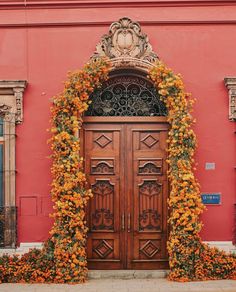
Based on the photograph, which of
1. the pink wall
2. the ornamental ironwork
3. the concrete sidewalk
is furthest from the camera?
the ornamental ironwork

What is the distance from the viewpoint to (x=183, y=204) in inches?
371

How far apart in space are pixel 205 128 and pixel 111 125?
165 cm

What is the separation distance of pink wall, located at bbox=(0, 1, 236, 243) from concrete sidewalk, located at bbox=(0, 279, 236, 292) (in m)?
0.95

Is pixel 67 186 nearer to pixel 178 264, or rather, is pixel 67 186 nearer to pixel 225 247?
pixel 178 264

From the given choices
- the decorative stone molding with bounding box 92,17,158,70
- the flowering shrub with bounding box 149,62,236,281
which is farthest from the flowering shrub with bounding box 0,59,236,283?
the decorative stone molding with bounding box 92,17,158,70

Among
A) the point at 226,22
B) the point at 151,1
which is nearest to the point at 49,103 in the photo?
the point at 151,1

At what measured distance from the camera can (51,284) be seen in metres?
9.31

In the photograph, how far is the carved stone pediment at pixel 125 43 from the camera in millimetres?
9828

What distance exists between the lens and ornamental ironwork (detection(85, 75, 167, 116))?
10047 mm

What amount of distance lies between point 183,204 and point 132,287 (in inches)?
62.6

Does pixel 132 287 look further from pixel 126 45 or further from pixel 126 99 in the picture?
pixel 126 45

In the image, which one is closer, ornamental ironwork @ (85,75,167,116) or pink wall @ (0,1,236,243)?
pink wall @ (0,1,236,243)

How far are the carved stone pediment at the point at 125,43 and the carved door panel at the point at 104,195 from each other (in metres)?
1.28

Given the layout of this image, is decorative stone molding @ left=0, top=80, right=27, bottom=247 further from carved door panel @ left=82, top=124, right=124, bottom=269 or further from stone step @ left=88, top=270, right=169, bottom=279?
stone step @ left=88, top=270, right=169, bottom=279
